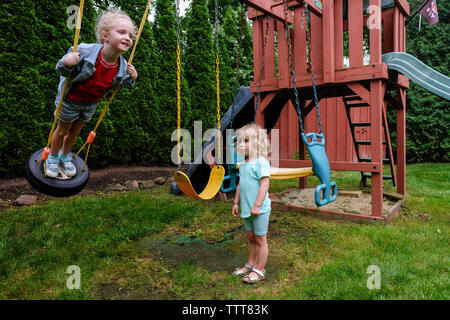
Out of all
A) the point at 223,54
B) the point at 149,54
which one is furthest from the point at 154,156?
the point at 223,54

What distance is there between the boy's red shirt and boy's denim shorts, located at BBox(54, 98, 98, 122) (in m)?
0.05

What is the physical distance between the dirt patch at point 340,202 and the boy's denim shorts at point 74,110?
10.8 ft

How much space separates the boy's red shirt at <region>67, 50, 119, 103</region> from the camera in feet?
7.89

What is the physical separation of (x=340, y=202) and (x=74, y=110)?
13.2 ft

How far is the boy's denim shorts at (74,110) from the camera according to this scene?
2.49 metres

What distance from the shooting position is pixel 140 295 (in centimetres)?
220

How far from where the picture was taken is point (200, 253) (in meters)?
2.99

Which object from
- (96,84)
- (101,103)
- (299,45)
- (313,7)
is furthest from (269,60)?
(101,103)

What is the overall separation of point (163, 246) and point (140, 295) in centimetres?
96

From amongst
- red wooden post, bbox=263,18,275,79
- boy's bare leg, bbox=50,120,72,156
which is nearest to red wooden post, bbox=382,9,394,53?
red wooden post, bbox=263,18,275,79

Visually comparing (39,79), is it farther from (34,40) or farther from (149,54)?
(149,54)

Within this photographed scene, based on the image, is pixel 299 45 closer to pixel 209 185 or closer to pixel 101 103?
pixel 209 185

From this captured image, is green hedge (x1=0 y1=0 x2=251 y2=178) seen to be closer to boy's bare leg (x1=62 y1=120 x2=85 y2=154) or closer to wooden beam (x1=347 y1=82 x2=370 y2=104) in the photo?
boy's bare leg (x1=62 y1=120 x2=85 y2=154)

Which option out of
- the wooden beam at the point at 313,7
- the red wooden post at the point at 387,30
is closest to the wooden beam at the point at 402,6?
the red wooden post at the point at 387,30
